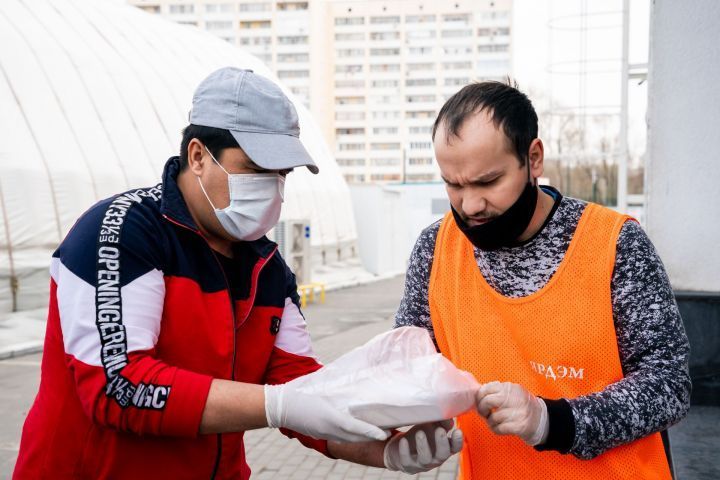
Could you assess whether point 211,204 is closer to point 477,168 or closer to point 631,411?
point 477,168

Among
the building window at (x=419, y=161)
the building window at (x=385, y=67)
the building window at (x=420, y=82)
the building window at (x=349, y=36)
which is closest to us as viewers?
the building window at (x=419, y=161)

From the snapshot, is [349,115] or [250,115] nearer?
[250,115]

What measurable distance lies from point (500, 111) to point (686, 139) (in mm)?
2742

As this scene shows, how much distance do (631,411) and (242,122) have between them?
3.67 ft

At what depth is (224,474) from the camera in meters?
1.94

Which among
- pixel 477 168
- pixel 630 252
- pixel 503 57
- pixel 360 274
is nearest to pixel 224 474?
pixel 477 168

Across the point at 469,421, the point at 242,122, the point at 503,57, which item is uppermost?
the point at 503,57

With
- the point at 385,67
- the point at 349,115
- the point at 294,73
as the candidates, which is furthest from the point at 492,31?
the point at 294,73

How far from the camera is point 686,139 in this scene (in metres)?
3.97

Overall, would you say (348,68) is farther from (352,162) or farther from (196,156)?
(196,156)

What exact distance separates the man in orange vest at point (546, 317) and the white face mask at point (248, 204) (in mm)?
518

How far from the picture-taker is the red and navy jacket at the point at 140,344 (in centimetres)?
158

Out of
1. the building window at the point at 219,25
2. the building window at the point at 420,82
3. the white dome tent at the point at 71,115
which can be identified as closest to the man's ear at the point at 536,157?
the white dome tent at the point at 71,115

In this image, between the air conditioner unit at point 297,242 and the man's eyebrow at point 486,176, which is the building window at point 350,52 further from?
the man's eyebrow at point 486,176
